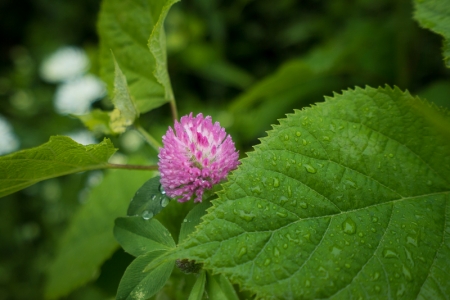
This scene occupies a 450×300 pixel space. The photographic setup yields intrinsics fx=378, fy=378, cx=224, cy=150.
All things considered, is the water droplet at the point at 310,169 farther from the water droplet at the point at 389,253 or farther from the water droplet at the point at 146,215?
the water droplet at the point at 146,215

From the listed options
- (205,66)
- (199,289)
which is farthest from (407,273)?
(205,66)

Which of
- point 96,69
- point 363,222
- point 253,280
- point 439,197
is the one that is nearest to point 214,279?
point 253,280

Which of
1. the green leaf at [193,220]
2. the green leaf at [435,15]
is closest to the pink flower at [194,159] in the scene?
the green leaf at [193,220]

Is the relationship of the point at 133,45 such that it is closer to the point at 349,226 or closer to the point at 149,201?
the point at 149,201

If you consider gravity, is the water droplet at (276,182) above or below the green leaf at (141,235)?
above

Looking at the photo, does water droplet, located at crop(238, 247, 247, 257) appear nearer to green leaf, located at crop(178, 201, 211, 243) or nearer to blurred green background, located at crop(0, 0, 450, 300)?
green leaf, located at crop(178, 201, 211, 243)

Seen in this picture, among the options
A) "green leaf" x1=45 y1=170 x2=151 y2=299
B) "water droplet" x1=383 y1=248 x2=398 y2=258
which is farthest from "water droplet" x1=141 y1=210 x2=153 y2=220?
"green leaf" x1=45 y1=170 x2=151 y2=299

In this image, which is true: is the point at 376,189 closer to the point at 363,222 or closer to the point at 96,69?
the point at 363,222
